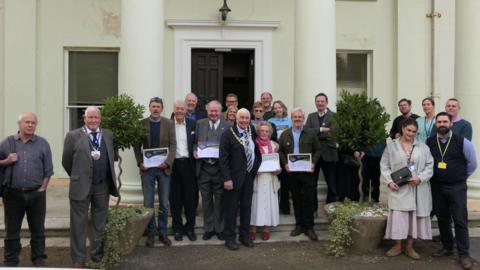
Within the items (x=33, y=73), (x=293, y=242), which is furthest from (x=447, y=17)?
(x=33, y=73)

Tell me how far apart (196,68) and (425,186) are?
5745 mm

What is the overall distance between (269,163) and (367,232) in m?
1.53

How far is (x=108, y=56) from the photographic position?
1061cm

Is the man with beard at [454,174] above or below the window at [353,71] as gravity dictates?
below

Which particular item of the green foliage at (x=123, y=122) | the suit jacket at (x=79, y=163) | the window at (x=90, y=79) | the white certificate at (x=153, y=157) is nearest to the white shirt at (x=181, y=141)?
the white certificate at (x=153, y=157)

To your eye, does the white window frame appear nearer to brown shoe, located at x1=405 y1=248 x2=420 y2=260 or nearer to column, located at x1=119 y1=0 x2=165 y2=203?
column, located at x1=119 y1=0 x2=165 y2=203

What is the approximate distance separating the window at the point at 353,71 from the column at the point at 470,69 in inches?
100

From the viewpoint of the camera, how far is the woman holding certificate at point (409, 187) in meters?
6.18

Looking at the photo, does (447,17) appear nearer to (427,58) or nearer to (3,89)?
(427,58)

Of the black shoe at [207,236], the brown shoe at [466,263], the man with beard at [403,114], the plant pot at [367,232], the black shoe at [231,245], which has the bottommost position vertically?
the brown shoe at [466,263]

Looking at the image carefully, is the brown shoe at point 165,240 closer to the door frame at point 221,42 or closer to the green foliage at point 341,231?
the green foliage at point 341,231

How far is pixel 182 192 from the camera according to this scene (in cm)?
690

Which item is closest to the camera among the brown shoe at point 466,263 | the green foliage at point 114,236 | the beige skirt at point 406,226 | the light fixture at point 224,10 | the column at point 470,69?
the green foliage at point 114,236

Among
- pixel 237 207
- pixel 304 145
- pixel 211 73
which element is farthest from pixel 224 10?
pixel 237 207
